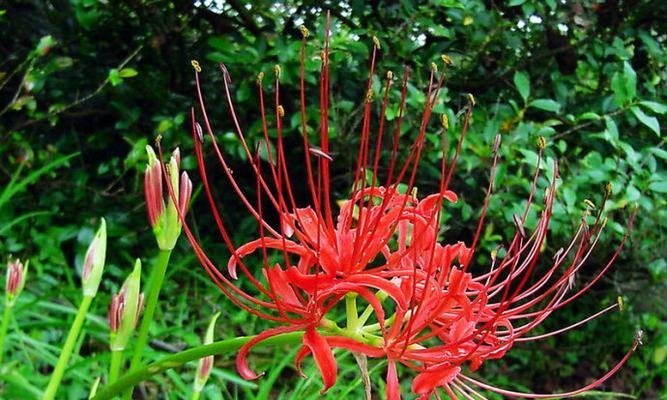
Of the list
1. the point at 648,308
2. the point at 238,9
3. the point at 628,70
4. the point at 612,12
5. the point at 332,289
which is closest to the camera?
the point at 332,289

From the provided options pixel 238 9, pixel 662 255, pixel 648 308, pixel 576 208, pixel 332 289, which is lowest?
pixel 648 308

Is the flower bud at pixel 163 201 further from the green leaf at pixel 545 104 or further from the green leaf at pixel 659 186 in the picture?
the green leaf at pixel 659 186

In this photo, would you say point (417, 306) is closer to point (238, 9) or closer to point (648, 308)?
point (238, 9)

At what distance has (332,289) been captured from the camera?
0.73 metres

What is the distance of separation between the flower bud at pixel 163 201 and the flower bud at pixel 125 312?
0.31 ft

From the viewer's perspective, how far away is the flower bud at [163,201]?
2.79 feet

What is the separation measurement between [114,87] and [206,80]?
0.28m

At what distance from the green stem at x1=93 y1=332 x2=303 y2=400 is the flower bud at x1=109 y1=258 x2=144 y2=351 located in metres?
0.17

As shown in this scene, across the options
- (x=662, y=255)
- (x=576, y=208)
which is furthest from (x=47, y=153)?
(x=662, y=255)

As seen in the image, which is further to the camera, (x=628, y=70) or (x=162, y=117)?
(x=162, y=117)

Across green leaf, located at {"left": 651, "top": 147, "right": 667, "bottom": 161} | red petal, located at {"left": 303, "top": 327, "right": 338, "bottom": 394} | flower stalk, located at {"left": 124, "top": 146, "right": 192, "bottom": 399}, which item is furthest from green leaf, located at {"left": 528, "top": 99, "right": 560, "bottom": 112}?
red petal, located at {"left": 303, "top": 327, "right": 338, "bottom": 394}

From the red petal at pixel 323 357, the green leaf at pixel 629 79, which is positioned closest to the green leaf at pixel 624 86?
the green leaf at pixel 629 79

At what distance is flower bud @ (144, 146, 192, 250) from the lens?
2.79 feet

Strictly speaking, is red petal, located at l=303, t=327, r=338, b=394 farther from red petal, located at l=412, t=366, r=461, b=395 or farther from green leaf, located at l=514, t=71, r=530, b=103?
green leaf, located at l=514, t=71, r=530, b=103
